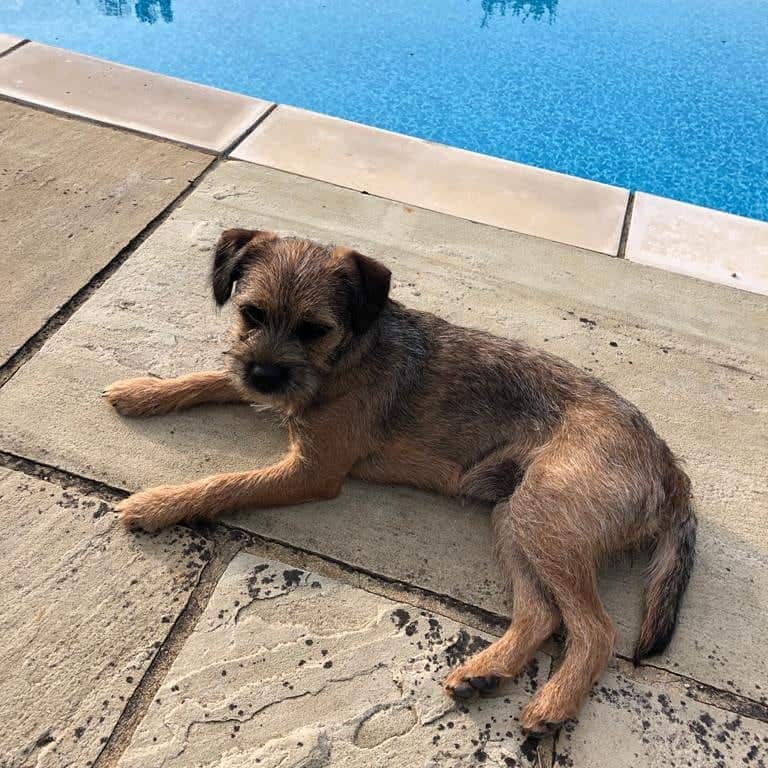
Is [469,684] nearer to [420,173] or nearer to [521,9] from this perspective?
[420,173]

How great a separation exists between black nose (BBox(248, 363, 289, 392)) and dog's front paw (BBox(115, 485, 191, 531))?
1.89ft

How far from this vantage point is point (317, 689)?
8.32 ft

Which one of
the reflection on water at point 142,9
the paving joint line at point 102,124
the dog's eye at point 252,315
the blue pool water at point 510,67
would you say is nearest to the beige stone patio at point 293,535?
the paving joint line at point 102,124

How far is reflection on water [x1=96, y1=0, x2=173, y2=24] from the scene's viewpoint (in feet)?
31.5

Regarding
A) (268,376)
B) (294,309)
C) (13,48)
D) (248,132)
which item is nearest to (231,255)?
(294,309)

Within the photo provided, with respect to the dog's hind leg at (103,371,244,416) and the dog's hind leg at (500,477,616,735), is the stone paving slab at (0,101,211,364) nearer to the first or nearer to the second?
the dog's hind leg at (103,371,244,416)

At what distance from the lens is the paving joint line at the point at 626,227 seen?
4870 mm

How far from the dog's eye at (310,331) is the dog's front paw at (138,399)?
0.88 meters

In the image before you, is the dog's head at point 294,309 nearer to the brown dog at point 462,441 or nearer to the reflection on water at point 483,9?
the brown dog at point 462,441

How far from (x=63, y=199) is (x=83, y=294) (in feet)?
3.30

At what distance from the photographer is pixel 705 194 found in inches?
297

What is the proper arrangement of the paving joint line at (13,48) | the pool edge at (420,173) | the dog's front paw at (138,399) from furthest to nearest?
1. the paving joint line at (13,48)
2. the pool edge at (420,173)
3. the dog's front paw at (138,399)

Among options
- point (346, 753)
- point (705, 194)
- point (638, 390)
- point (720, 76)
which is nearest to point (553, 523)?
point (346, 753)

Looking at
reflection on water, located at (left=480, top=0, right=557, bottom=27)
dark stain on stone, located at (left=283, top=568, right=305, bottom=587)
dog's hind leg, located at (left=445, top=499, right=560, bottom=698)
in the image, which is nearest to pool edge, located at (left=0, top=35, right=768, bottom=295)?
dog's hind leg, located at (left=445, top=499, right=560, bottom=698)
